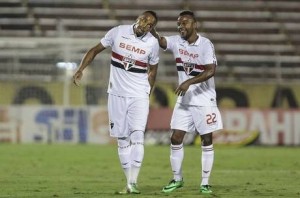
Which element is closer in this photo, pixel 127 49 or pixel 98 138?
pixel 127 49

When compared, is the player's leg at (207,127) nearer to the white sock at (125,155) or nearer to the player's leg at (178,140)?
the player's leg at (178,140)

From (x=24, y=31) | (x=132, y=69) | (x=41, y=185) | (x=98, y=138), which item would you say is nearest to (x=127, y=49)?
(x=132, y=69)

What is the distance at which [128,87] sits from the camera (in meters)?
11.1

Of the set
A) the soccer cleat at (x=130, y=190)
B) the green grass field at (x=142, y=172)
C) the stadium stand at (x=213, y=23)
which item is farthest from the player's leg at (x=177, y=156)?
the stadium stand at (x=213, y=23)

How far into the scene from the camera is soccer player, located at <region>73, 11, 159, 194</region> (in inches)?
436

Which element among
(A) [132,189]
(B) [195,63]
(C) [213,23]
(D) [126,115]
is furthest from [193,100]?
(C) [213,23]

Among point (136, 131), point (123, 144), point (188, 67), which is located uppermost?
point (188, 67)

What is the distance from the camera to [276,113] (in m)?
24.5

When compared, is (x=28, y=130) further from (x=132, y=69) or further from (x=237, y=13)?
(x=132, y=69)

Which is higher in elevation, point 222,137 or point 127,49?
point 127,49

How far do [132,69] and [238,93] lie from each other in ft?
46.7

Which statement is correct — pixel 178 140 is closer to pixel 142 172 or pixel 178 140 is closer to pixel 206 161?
pixel 206 161

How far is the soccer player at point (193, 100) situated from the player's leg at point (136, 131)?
20.8 inches

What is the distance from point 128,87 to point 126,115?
1.21 feet
